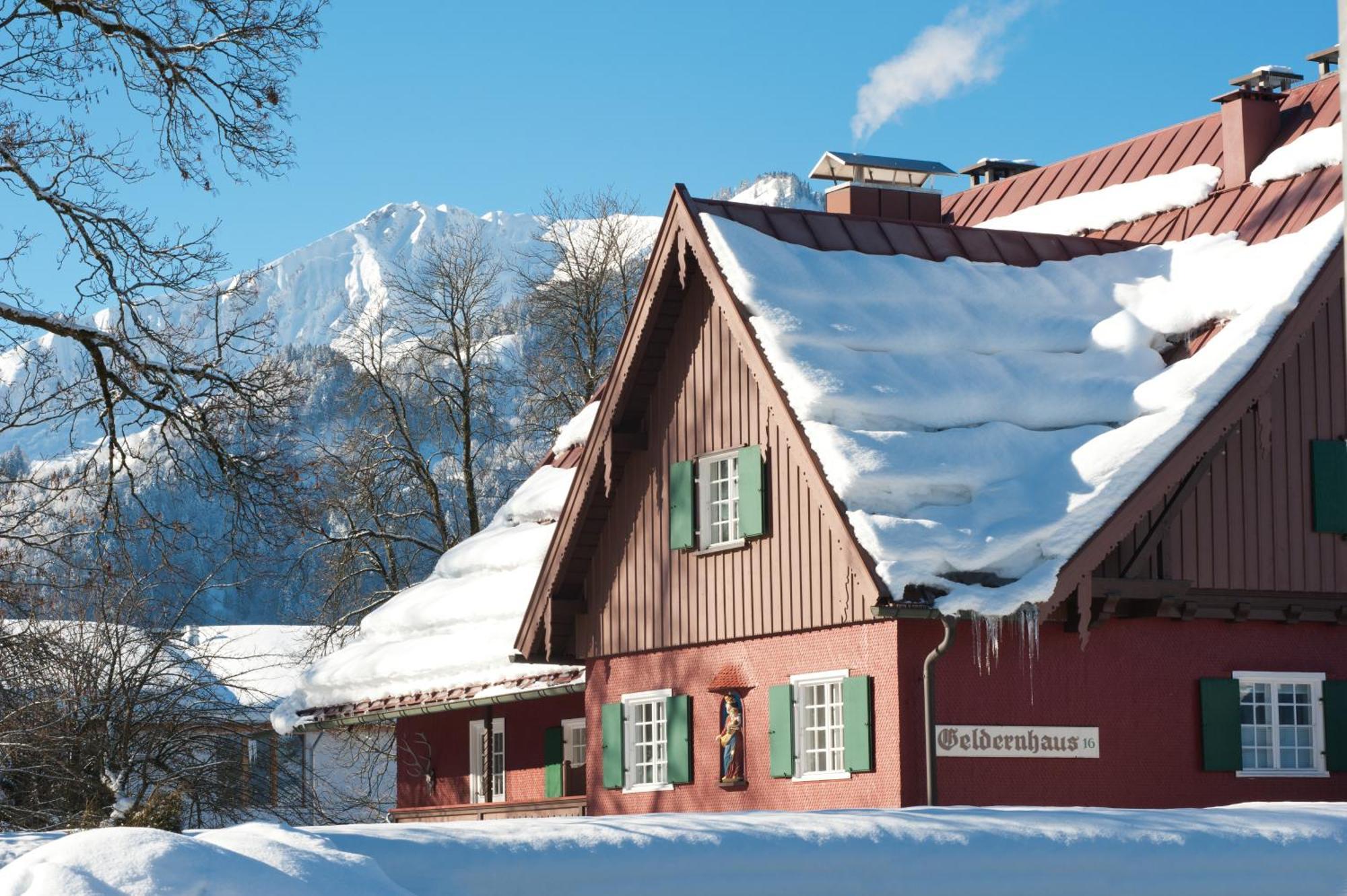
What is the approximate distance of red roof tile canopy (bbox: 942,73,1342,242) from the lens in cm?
2080

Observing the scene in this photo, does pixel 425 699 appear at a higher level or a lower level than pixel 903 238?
lower

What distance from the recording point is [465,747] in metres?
27.1

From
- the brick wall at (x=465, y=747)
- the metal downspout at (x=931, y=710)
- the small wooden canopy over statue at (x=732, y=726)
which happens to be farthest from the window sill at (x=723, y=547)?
the brick wall at (x=465, y=747)

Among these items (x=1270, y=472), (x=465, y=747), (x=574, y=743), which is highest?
(x=1270, y=472)

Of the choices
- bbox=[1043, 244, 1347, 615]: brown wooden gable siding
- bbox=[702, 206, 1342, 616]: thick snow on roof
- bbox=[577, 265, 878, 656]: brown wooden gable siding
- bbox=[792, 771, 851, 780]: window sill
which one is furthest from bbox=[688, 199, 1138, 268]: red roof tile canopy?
bbox=[792, 771, 851, 780]: window sill

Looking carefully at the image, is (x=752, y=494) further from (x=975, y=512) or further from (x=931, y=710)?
(x=931, y=710)

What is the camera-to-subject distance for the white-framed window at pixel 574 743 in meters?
24.5

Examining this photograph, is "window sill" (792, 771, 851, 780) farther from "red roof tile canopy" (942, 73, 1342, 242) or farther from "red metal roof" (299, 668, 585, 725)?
"red roof tile canopy" (942, 73, 1342, 242)

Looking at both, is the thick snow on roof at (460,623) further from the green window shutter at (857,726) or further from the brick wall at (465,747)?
the green window shutter at (857,726)

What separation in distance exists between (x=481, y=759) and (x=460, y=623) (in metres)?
2.01

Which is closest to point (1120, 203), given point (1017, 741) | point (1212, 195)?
point (1212, 195)

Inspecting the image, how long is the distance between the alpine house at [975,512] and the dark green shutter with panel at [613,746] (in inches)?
2.4

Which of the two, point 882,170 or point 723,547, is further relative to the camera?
point 882,170

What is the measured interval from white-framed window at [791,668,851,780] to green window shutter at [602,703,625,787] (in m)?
3.23
